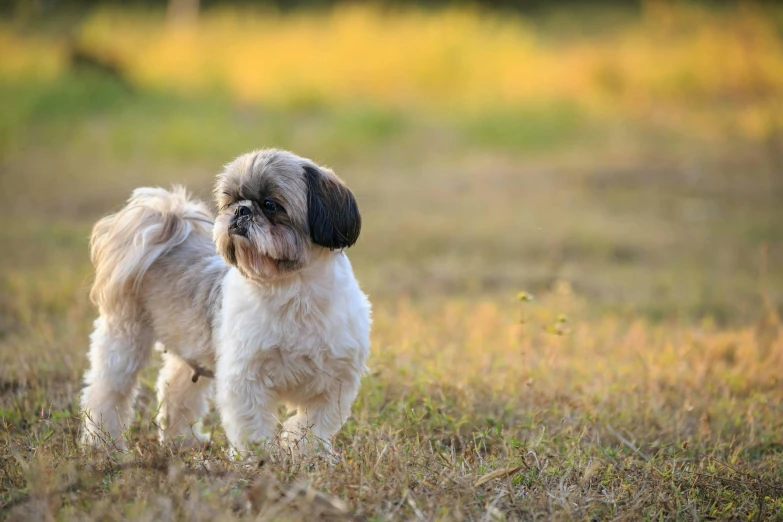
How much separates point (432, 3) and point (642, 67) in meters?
7.16

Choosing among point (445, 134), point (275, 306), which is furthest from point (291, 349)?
A: point (445, 134)

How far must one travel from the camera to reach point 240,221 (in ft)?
12.4

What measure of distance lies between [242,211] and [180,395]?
4.90 ft

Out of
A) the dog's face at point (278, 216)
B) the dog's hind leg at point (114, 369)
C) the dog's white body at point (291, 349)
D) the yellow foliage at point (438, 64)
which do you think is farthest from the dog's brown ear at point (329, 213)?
the yellow foliage at point (438, 64)

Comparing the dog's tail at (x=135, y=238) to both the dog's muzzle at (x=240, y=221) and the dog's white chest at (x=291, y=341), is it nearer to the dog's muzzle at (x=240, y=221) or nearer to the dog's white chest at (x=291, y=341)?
the dog's white chest at (x=291, y=341)

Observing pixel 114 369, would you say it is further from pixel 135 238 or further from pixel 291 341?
pixel 291 341

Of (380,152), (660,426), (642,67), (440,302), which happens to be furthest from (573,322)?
(642,67)

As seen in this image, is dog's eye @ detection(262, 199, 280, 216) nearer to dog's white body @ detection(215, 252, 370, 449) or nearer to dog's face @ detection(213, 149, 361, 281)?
dog's face @ detection(213, 149, 361, 281)

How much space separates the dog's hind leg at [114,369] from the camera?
450 cm

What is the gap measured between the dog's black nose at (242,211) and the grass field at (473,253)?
1.05 meters

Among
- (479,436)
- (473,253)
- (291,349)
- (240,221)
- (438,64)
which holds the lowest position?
(473,253)

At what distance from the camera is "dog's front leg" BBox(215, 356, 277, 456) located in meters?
3.91

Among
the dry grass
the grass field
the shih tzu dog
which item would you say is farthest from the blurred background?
the shih tzu dog

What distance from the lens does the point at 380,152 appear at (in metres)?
14.1
